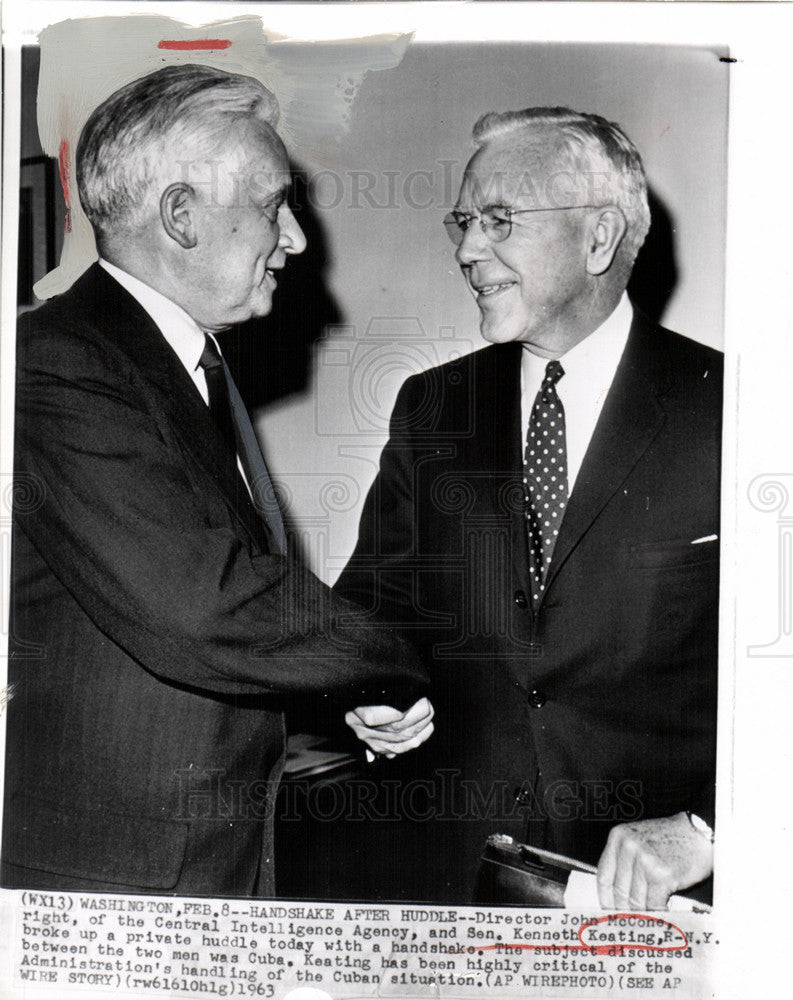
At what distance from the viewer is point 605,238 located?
1.11 m

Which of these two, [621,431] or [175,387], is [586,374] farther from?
[175,387]

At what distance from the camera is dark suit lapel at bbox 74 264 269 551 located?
1.10m

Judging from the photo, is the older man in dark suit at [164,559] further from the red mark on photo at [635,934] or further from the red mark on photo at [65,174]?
the red mark on photo at [635,934]

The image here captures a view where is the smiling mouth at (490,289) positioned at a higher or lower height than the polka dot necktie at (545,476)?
higher

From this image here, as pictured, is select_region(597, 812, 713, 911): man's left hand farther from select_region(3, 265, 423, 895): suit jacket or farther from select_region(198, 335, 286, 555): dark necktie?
select_region(198, 335, 286, 555): dark necktie

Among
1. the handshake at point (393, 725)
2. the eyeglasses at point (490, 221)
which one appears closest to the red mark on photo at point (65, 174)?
the eyeglasses at point (490, 221)

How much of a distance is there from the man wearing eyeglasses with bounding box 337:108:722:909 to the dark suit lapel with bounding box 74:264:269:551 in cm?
15

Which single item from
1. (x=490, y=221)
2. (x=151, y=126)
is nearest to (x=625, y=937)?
(x=490, y=221)

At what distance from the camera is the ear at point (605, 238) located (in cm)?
111

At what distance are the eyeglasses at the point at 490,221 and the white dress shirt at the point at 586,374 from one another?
0.13 meters

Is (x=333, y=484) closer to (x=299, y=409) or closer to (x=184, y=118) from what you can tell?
(x=299, y=409)

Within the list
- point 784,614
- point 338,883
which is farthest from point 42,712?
point 784,614

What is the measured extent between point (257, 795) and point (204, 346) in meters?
0.52

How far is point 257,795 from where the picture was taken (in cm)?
113
